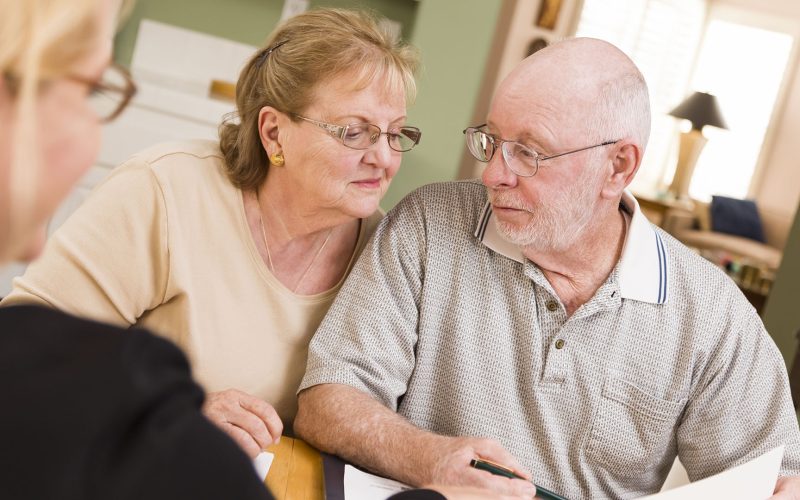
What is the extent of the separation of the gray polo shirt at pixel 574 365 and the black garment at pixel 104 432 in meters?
0.95

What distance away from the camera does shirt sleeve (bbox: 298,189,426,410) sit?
62.6 inches

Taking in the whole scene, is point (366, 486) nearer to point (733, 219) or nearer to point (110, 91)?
point (110, 91)

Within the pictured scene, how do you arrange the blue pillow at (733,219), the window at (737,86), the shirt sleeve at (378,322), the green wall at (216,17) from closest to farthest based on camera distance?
1. the shirt sleeve at (378,322)
2. the green wall at (216,17)
3. the blue pillow at (733,219)
4. the window at (737,86)

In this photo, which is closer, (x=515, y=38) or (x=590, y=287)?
(x=590, y=287)

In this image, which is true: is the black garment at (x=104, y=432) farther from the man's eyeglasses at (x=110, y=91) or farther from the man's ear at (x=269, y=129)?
the man's ear at (x=269, y=129)

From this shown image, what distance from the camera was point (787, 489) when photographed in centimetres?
149

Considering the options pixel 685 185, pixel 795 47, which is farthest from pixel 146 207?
pixel 795 47

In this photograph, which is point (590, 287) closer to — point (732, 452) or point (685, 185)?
point (732, 452)

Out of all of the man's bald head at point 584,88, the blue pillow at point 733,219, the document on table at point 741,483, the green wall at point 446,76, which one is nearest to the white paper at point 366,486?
the document on table at point 741,483

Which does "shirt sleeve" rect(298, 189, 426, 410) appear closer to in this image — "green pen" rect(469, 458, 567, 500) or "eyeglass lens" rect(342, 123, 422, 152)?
"eyeglass lens" rect(342, 123, 422, 152)

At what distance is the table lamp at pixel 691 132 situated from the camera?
27.2ft

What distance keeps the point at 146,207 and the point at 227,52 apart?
2.83 meters

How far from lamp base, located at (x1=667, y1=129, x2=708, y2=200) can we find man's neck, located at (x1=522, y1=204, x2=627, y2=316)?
7201 millimetres

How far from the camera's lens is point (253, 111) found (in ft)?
5.93
